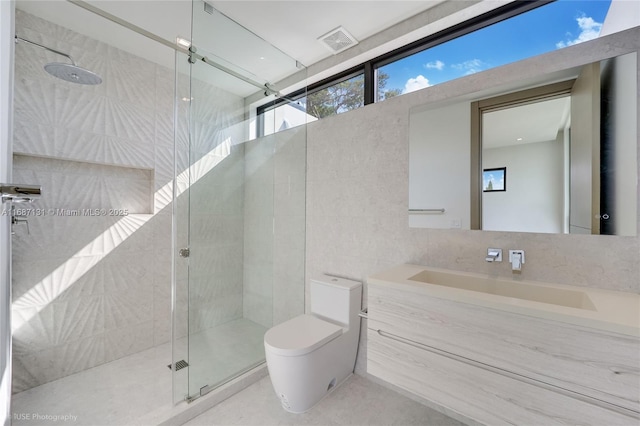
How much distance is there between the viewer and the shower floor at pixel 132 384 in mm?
1625

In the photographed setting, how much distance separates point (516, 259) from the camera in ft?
4.52

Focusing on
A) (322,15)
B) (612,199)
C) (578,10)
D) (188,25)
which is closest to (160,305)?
(188,25)

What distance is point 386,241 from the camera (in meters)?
1.90

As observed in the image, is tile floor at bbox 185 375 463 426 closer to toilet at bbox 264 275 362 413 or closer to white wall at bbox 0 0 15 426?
toilet at bbox 264 275 362 413

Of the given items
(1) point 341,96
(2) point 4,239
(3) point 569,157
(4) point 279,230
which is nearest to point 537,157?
(3) point 569,157

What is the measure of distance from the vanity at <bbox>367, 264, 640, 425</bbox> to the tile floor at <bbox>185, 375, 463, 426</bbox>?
484 millimetres

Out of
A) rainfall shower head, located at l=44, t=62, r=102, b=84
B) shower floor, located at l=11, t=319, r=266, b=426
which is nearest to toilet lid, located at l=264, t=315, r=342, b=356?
shower floor, located at l=11, t=319, r=266, b=426

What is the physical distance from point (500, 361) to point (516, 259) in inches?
21.9

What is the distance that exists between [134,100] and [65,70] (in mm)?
714

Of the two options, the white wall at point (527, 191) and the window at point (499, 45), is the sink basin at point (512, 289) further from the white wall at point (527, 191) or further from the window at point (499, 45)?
the window at point (499, 45)

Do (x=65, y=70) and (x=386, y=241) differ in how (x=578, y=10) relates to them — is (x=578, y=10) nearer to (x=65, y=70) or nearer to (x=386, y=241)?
(x=386, y=241)

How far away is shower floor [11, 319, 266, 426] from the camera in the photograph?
5.33ft

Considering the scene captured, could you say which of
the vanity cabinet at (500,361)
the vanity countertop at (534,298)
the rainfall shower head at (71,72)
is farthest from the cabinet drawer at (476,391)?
the rainfall shower head at (71,72)

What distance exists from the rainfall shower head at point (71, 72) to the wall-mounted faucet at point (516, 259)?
2634 millimetres
